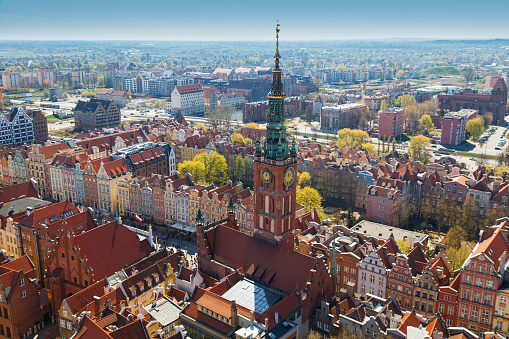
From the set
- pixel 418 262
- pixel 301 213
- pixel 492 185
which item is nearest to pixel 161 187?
pixel 301 213

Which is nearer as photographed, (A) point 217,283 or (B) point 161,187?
(A) point 217,283

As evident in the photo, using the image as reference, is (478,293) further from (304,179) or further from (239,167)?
(239,167)

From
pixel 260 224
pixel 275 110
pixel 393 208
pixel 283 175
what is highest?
pixel 275 110

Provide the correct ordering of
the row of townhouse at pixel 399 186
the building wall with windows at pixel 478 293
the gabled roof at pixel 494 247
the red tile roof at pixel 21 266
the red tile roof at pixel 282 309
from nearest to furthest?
the red tile roof at pixel 282 309 < the building wall with windows at pixel 478 293 < the gabled roof at pixel 494 247 < the red tile roof at pixel 21 266 < the row of townhouse at pixel 399 186

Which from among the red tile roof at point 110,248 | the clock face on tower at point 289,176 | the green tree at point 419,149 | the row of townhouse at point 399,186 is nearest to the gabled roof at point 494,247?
the clock face on tower at point 289,176

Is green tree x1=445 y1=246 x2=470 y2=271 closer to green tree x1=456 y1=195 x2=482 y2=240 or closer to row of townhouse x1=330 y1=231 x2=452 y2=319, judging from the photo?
row of townhouse x1=330 y1=231 x2=452 y2=319

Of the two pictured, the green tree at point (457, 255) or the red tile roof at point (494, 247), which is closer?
the red tile roof at point (494, 247)

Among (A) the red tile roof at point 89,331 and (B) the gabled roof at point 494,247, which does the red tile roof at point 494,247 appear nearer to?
(B) the gabled roof at point 494,247

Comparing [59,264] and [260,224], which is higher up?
[260,224]

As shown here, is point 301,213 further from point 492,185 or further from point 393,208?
point 492,185
